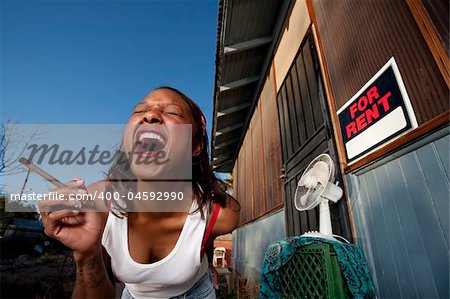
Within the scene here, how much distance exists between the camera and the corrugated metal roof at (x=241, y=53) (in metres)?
5.79

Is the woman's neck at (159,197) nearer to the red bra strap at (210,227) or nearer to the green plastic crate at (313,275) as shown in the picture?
the red bra strap at (210,227)

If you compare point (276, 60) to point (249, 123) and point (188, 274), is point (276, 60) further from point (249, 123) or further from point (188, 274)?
point (188, 274)

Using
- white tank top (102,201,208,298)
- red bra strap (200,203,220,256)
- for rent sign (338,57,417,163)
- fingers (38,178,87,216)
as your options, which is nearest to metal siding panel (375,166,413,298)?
for rent sign (338,57,417,163)

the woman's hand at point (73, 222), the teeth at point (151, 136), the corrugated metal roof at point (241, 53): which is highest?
the corrugated metal roof at point (241, 53)

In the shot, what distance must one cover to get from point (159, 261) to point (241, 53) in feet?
22.4

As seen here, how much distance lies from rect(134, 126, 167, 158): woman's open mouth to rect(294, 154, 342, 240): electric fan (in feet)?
6.25

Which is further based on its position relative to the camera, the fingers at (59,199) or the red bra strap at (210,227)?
the red bra strap at (210,227)


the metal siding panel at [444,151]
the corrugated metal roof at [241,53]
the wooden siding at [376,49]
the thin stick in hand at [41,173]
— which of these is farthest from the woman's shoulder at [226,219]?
the corrugated metal roof at [241,53]

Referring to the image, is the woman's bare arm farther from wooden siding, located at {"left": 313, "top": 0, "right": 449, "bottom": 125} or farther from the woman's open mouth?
wooden siding, located at {"left": 313, "top": 0, "right": 449, "bottom": 125}

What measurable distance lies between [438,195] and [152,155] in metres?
2.09

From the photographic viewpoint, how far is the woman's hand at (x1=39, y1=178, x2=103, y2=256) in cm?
100

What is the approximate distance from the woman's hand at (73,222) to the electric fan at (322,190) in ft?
7.35

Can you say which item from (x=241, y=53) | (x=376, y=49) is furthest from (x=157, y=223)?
(x=241, y=53)

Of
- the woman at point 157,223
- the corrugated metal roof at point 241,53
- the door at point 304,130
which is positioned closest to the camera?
the woman at point 157,223
